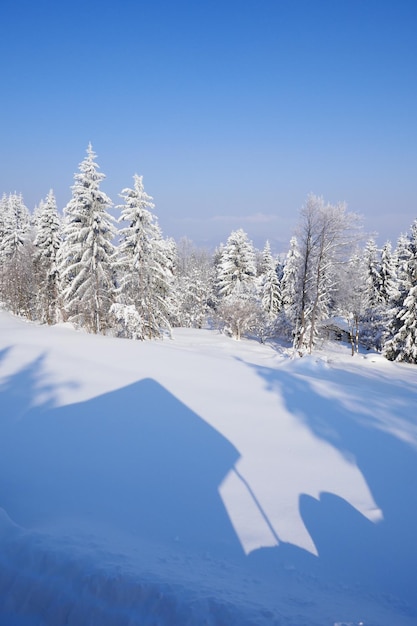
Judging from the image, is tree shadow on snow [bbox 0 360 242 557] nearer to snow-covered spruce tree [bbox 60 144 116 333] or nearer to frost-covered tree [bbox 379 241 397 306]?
snow-covered spruce tree [bbox 60 144 116 333]

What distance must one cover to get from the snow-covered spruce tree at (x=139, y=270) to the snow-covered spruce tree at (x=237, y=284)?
10052 millimetres

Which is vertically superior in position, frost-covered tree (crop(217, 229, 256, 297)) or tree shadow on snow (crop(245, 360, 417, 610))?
frost-covered tree (crop(217, 229, 256, 297))

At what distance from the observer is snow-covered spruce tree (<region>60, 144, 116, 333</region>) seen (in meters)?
21.1

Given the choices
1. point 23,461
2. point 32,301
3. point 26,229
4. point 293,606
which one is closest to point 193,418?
point 23,461

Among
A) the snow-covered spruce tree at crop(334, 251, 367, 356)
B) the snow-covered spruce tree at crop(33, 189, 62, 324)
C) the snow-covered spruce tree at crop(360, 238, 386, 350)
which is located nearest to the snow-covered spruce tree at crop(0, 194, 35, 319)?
the snow-covered spruce tree at crop(33, 189, 62, 324)

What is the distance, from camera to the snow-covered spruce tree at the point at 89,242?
21141 mm

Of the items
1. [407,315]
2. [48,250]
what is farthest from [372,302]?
[48,250]

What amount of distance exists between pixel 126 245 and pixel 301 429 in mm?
17729

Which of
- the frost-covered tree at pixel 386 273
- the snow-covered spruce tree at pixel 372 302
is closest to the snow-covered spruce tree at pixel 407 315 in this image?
the snow-covered spruce tree at pixel 372 302

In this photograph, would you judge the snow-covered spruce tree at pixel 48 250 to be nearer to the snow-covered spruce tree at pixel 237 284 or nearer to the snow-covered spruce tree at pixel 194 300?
the snow-covered spruce tree at pixel 237 284

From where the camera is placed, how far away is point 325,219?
1792 cm

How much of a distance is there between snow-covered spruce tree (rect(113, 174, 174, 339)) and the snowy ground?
12468mm

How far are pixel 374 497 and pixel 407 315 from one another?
20.3 metres

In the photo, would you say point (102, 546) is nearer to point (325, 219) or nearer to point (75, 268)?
point (325, 219)
